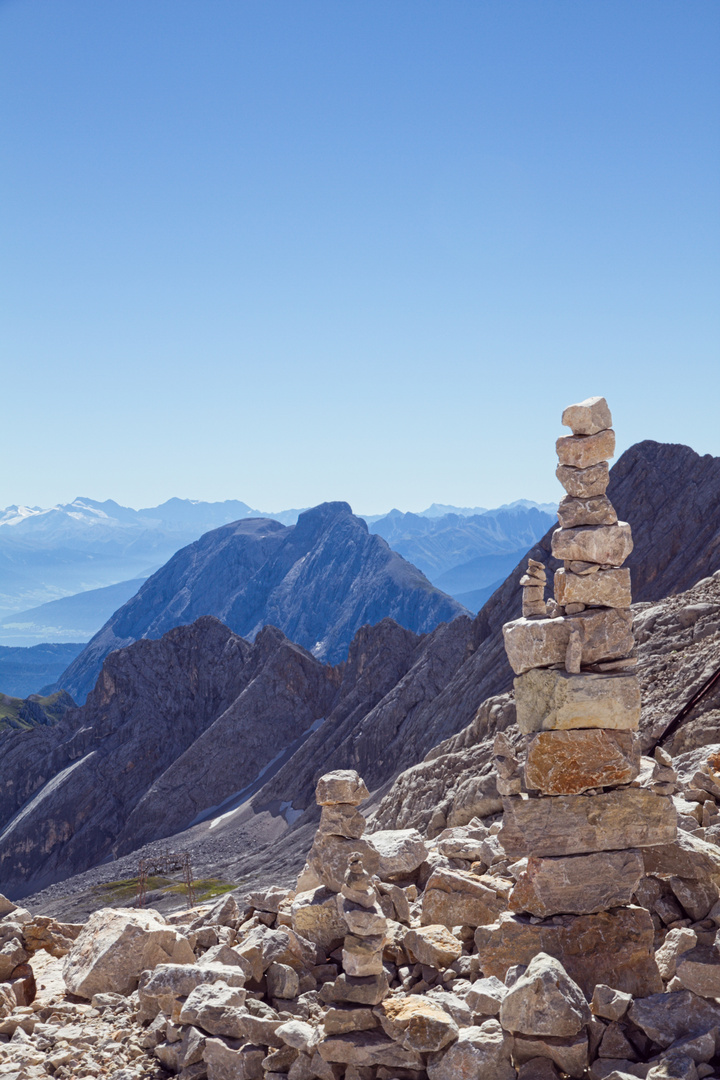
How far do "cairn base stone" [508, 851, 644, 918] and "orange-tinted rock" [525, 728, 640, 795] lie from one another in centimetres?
109

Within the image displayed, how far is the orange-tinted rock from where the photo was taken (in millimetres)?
13602

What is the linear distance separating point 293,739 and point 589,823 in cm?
18091

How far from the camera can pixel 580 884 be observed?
13.4m

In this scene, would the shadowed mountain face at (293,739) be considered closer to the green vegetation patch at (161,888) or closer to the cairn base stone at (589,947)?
the green vegetation patch at (161,888)

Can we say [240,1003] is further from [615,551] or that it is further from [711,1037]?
[615,551]

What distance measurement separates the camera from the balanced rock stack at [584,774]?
13023 millimetres

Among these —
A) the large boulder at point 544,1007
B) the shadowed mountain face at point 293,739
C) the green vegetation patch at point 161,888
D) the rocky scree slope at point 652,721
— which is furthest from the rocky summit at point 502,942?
the green vegetation patch at point 161,888

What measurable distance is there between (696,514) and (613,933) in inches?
4247

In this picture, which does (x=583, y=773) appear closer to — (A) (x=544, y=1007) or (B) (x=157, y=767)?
(A) (x=544, y=1007)

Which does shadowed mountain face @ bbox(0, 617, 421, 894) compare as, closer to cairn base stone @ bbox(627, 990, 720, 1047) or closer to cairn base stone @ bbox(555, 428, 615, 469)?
cairn base stone @ bbox(555, 428, 615, 469)

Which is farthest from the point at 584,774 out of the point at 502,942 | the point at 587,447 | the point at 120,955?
the point at 120,955

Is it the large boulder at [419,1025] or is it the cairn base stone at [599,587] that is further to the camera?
the cairn base stone at [599,587]

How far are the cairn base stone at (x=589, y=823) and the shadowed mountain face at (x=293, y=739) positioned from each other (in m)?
86.4

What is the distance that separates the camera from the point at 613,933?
13.0 m
